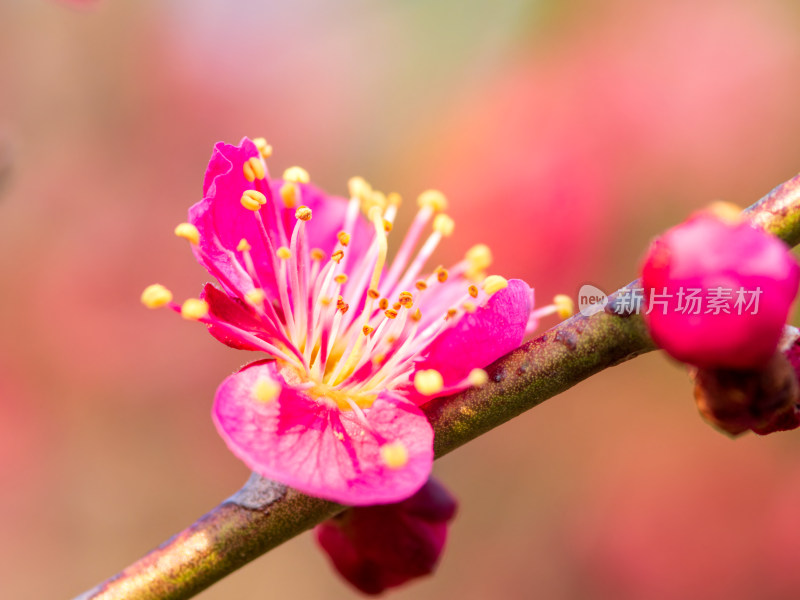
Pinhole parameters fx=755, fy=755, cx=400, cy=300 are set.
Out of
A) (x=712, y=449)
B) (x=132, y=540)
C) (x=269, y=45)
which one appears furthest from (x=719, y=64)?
(x=132, y=540)

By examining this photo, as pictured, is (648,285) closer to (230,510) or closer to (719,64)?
(230,510)

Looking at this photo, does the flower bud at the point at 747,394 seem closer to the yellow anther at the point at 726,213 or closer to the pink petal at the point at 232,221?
the yellow anther at the point at 726,213

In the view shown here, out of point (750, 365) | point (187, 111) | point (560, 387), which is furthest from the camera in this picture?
point (187, 111)

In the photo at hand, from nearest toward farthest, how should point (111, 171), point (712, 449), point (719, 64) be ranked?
point (712, 449), point (719, 64), point (111, 171)

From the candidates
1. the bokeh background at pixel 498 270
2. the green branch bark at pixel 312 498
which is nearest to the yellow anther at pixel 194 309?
the green branch bark at pixel 312 498

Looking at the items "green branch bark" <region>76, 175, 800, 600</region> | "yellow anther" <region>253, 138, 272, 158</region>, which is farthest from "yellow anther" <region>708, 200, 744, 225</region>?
"yellow anther" <region>253, 138, 272, 158</region>

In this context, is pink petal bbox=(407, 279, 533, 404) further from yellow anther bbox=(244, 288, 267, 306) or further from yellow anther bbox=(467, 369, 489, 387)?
yellow anther bbox=(244, 288, 267, 306)

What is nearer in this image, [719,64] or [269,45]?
[719,64]
